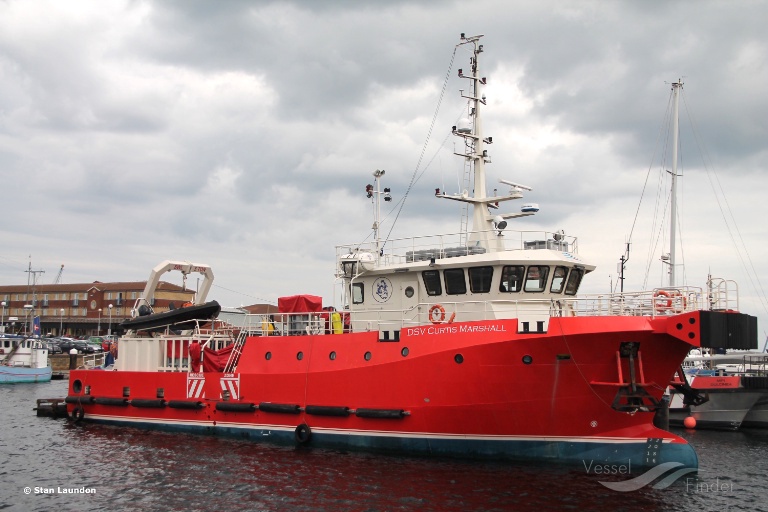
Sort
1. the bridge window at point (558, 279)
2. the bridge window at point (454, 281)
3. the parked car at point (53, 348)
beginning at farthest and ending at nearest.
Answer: the parked car at point (53, 348)
the bridge window at point (454, 281)
the bridge window at point (558, 279)

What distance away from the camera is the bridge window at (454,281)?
701 inches

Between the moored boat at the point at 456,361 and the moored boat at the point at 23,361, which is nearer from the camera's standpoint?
the moored boat at the point at 456,361

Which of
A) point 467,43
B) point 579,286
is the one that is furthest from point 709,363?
point 467,43

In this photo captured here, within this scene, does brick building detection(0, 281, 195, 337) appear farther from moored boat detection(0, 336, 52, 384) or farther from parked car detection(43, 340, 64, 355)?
moored boat detection(0, 336, 52, 384)

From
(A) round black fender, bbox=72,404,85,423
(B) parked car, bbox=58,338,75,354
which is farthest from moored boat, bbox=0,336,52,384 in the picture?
(A) round black fender, bbox=72,404,85,423

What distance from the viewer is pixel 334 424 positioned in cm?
1761

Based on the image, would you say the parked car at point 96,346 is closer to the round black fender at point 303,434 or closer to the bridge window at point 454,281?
the round black fender at point 303,434

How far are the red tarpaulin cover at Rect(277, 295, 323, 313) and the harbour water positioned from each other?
158 inches

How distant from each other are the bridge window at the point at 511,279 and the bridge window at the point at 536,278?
0.65ft

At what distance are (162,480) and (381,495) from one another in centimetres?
528

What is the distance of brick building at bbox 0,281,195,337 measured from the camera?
76438 mm

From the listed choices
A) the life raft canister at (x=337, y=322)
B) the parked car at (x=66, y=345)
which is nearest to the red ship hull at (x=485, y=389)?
the life raft canister at (x=337, y=322)

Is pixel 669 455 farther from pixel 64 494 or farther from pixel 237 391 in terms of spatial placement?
pixel 64 494

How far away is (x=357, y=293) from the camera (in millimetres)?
19828
